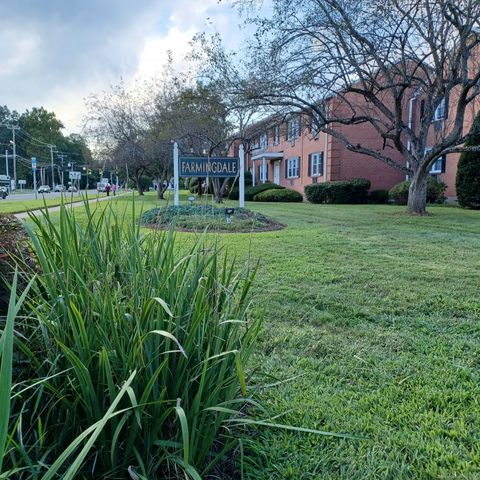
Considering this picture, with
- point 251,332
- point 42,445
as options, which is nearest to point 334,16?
point 251,332

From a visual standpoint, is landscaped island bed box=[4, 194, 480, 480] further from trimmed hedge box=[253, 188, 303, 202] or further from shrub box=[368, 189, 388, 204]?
trimmed hedge box=[253, 188, 303, 202]

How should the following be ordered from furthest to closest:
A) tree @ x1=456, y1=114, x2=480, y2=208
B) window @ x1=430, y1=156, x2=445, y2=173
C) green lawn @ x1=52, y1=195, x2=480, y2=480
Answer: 1. window @ x1=430, y1=156, x2=445, y2=173
2. tree @ x1=456, y1=114, x2=480, y2=208
3. green lawn @ x1=52, y1=195, x2=480, y2=480

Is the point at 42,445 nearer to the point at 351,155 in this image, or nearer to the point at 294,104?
the point at 294,104

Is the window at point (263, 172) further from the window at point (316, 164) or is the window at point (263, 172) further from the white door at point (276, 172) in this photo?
the window at point (316, 164)

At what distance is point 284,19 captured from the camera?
1109 centimetres

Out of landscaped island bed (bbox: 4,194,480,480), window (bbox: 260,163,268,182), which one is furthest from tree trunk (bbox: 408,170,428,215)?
window (bbox: 260,163,268,182)

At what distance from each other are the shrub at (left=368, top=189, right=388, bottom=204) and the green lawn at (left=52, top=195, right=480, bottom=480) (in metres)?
16.8

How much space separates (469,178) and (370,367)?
15420 millimetres

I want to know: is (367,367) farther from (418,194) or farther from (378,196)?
(378,196)

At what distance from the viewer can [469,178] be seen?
1563 cm

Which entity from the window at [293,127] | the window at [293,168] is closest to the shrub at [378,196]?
the window at [293,168]

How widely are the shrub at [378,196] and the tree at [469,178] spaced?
594cm

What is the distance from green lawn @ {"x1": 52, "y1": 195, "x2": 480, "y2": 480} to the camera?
1.83m

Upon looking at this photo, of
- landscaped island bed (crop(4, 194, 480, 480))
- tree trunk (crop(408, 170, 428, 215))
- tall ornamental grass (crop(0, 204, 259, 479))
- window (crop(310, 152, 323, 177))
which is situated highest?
window (crop(310, 152, 323, 177))
